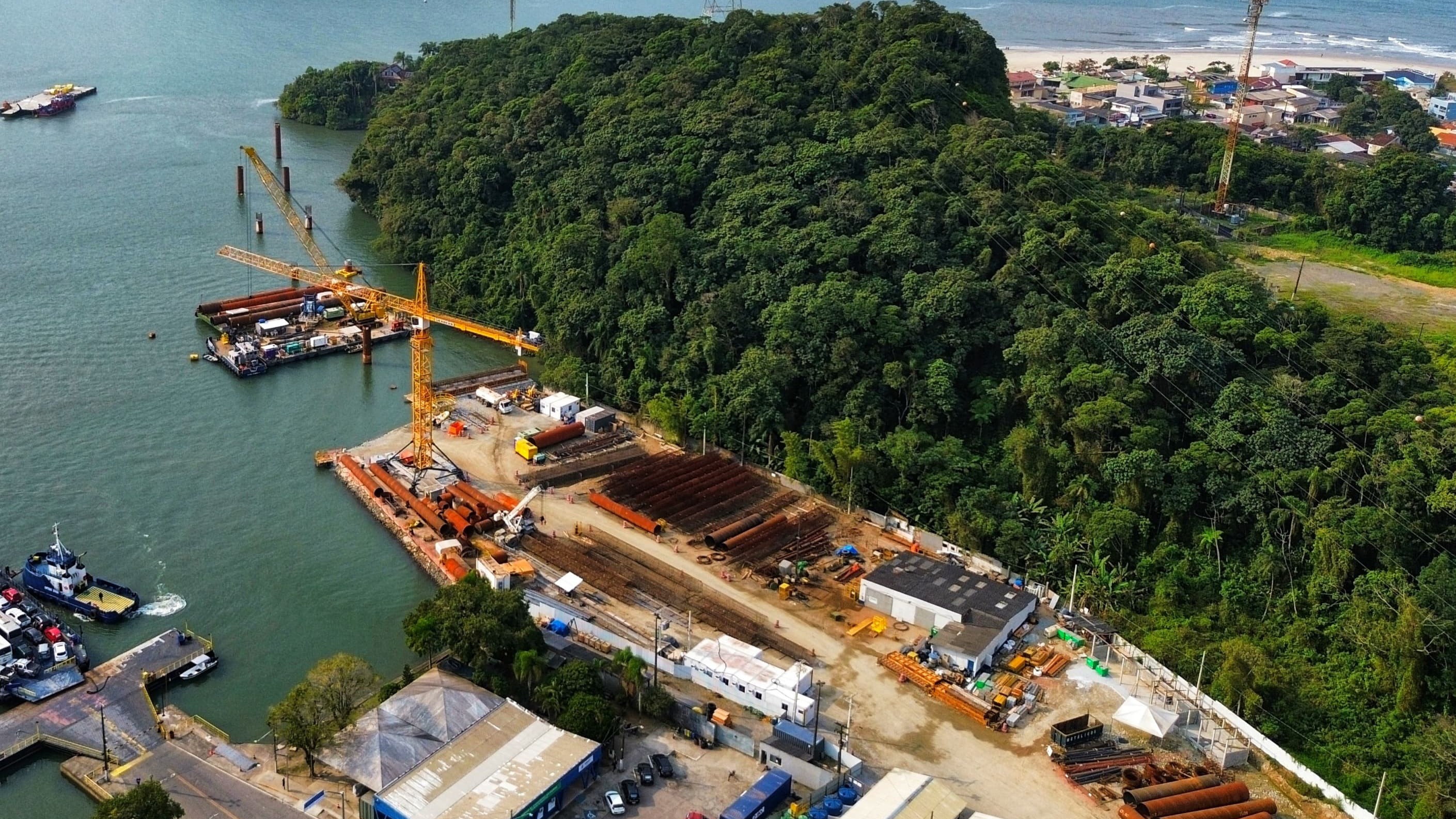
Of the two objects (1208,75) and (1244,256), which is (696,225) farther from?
(1208,75)

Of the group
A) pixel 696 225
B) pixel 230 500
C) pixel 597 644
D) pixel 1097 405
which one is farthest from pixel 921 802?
pixel 696 225

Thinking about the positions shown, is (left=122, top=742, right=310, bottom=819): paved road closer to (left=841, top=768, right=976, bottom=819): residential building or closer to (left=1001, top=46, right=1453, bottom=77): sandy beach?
(left=841, top=768, right=976, bottom=819): residential building

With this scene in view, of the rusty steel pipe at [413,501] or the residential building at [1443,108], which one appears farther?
the residential building at [1443,108]

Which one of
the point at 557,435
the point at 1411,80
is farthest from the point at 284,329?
the point at 1411,80

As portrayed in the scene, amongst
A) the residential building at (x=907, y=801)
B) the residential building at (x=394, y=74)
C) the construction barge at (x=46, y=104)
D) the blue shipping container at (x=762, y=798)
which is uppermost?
the residential building at (x=394, y=74)

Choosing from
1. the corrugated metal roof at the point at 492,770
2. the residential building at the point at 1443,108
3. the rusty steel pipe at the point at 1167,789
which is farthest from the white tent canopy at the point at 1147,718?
the residential building at the point at 1443,108

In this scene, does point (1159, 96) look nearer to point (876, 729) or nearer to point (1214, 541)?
point (1214, 541)

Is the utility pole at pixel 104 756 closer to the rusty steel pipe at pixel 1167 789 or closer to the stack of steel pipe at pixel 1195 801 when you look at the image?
the rusty steel pipe at pixel 1167 789
